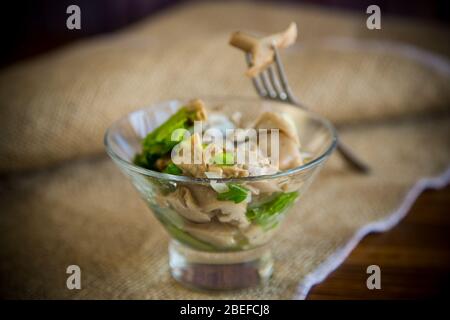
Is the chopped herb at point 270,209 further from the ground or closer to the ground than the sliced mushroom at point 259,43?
closer to the ground

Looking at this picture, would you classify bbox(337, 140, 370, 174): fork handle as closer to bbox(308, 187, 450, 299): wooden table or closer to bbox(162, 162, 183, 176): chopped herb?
bbox(308, 187, 450, 299): wooden table

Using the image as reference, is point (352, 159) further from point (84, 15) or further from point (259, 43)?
point (84, 15)

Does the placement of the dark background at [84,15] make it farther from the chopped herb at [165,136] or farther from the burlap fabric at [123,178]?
the chopped herb at [165,136]

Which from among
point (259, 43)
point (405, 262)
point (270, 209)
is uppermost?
point (259, 43)

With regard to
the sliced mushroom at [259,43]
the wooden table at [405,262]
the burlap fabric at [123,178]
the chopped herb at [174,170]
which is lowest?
the wooden table at [405,262]

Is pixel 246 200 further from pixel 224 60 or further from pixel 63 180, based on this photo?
pixel 224 60

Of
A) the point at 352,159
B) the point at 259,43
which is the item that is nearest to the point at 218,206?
the point at 259,43

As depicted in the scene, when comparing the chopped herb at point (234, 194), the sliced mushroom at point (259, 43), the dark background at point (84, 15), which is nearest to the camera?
the chopped herb at point (234, 194)

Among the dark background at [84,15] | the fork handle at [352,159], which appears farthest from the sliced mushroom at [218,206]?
the dark background at [84,15]
